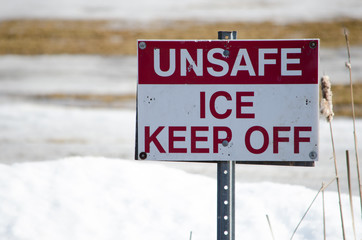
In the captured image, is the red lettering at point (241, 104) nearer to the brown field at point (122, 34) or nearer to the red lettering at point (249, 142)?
the red lettering at point (249, 142)

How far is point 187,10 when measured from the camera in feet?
51.6

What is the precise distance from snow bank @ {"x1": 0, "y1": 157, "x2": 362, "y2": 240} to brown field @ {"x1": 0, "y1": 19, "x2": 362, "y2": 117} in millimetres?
8071

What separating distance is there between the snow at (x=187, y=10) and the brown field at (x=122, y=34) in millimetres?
687

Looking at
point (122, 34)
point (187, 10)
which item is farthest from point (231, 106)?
point (187, 10)

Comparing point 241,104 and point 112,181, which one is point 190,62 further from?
point 112,181

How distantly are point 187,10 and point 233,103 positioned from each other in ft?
44.9

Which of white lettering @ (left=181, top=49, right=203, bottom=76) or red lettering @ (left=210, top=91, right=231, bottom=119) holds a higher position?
white lettering @ (left=181, top=49, right=203, bottom=76)

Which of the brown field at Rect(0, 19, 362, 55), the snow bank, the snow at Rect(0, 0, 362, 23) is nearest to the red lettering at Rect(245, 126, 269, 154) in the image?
the snow bank

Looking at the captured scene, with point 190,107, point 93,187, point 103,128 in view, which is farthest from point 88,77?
point 190,107

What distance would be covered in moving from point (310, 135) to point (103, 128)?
5.48 metres

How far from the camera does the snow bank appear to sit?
11.5 ft

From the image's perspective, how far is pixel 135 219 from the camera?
3674 millimetres

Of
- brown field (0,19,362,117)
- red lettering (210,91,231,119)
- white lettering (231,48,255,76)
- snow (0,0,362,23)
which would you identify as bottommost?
red lettering (210,91,231,119)

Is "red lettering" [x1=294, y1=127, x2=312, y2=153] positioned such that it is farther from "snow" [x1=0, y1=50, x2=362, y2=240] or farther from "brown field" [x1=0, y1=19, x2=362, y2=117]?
"brown field" [x1=0, y1=19, x2=362, y2=117]
